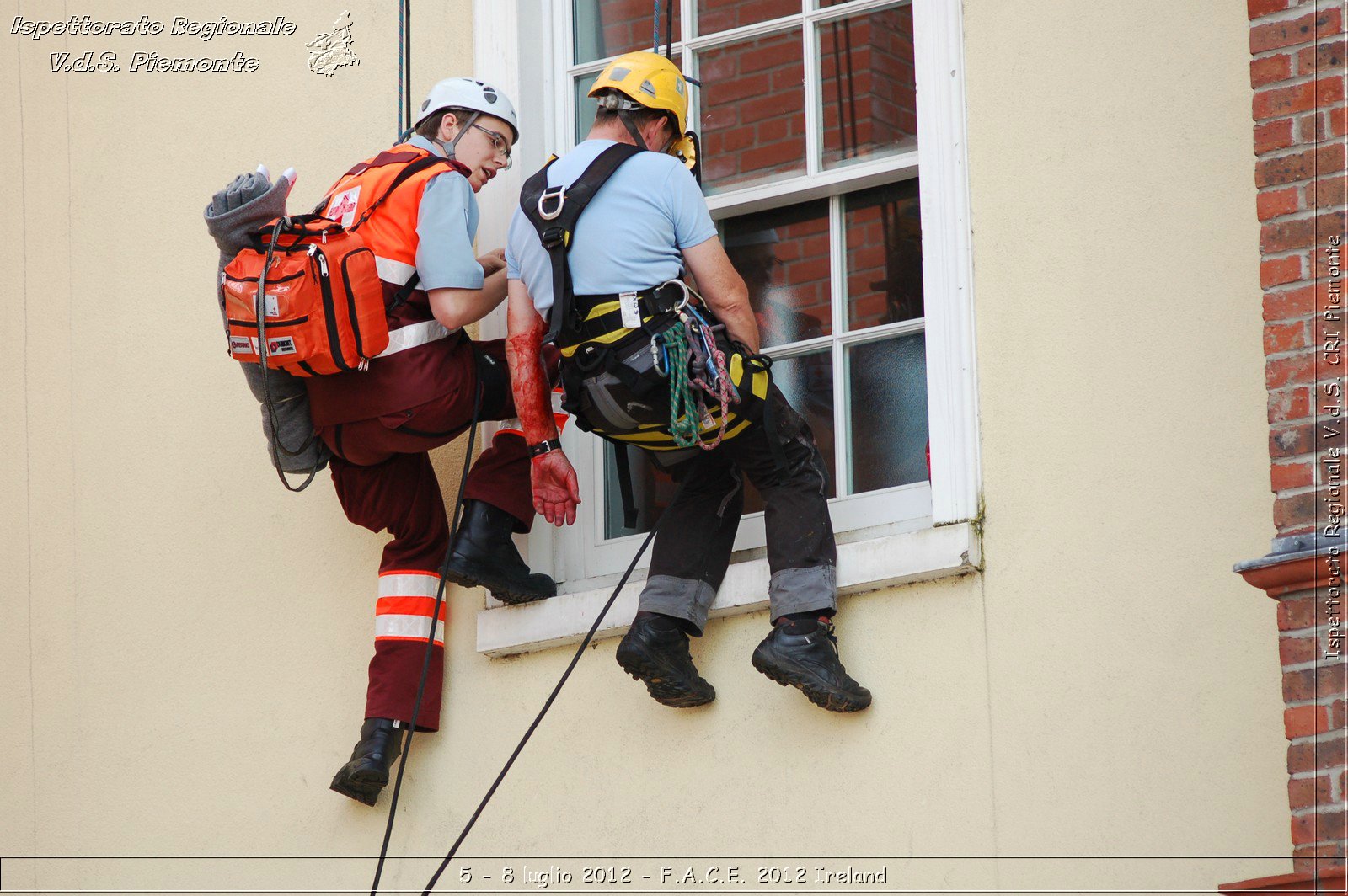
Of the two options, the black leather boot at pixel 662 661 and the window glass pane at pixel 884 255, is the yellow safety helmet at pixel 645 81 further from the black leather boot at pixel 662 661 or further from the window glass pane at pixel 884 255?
the black leather boot at pixel 662 661

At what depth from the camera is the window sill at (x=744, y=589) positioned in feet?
15.7

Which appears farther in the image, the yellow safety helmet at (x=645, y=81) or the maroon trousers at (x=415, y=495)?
the maroon trousers at (x=415, y=495)

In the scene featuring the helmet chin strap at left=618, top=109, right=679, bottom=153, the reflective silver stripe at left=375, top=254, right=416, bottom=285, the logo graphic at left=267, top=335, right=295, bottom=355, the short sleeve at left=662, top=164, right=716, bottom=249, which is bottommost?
the logo graphic at left=267, top=335, right=295, bottom=355

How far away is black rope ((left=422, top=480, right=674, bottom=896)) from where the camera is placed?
5.09 m

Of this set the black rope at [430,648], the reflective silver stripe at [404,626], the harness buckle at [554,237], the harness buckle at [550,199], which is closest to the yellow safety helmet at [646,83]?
the harness buckle at [550,199]

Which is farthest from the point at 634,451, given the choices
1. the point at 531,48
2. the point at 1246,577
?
the point at 1246,577

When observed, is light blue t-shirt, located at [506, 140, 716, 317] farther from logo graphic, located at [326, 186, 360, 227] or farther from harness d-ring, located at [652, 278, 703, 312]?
logo graphic, located at [326, 186, 360, 227]

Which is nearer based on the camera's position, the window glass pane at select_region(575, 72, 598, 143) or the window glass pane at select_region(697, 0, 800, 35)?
the window glass pane at select_region(697, 0, 800, 35)

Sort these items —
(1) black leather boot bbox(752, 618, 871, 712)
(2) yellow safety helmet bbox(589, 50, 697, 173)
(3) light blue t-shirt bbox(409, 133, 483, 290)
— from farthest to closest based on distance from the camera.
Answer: (3) light blue t-shirt bbox(409, 133, 483, 290), (2) yellow safety helmet bbox(589, 50, 697, 173), (1) black leather boot bbox(752, 618, 871, 712)

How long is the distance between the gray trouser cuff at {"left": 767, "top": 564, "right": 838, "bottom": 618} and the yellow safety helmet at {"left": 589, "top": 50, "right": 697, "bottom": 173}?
126 cm

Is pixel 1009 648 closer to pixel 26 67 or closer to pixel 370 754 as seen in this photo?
pixel 370 754

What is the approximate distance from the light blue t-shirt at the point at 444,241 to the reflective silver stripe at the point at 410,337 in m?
0.11

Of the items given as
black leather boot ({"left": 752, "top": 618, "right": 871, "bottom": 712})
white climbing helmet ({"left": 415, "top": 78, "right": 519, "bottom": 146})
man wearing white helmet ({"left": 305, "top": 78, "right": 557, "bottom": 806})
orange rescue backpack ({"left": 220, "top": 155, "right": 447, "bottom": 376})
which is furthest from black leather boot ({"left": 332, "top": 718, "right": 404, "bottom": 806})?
white climbing helmet ({"left": 415, "top": 78, "right": 519, "bottom": 146})

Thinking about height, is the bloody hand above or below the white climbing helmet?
below
